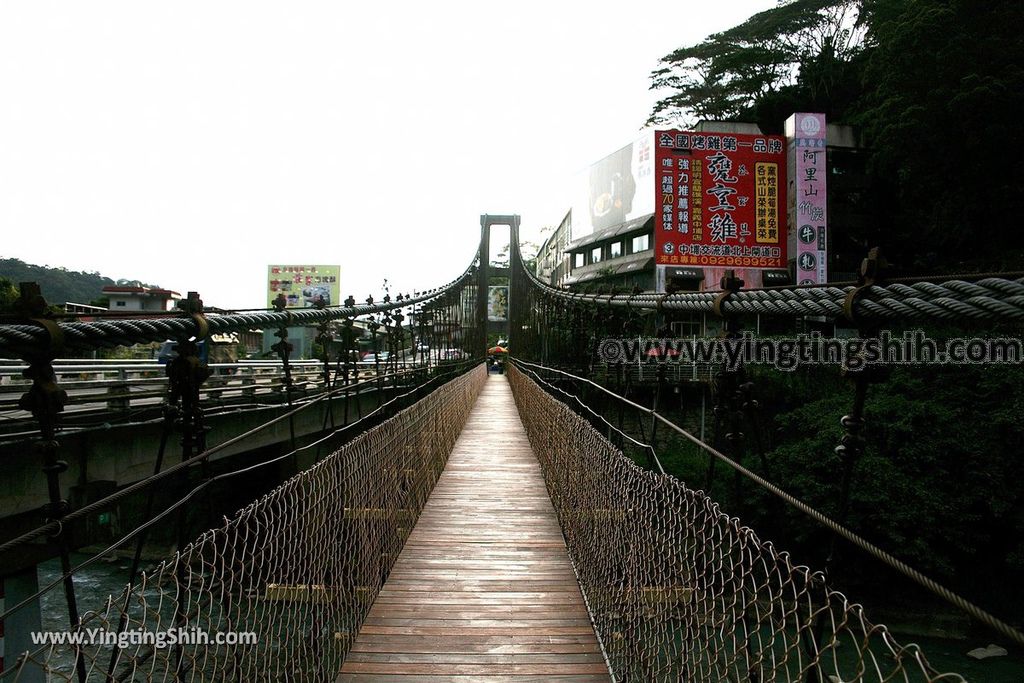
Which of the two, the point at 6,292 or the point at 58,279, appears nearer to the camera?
the point at 6,292

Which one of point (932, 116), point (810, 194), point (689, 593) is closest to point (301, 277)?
point (810, 194)

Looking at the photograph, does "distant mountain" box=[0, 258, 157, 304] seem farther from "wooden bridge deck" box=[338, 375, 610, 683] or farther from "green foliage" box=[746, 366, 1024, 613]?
"green foliage" box=[746, 366, 1024, 613]

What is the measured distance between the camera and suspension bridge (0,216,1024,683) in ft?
3.49

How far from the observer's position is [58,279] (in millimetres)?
17984

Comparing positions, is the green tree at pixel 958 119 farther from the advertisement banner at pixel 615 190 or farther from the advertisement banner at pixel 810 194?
the advertisement banner at pixel 615 190

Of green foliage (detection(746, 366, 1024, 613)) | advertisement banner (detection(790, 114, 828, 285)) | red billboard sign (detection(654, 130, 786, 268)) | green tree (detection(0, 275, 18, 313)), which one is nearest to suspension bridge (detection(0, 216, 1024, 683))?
green tree (detection(0, 275, 18, 313))

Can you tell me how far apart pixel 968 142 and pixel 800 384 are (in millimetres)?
7666

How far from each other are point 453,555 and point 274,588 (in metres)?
1.84

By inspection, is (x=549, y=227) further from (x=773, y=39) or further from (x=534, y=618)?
(x=534, y=618)

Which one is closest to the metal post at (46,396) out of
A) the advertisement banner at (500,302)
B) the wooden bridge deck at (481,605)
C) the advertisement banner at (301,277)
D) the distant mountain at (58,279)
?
the wooden bridge deck at (481,605)

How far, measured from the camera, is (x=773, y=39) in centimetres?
2727

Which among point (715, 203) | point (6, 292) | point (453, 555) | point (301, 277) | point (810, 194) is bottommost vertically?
point (453, 555)

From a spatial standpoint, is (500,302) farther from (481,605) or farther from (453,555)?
(481,605)

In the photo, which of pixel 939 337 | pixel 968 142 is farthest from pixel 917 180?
pixel 939 337
